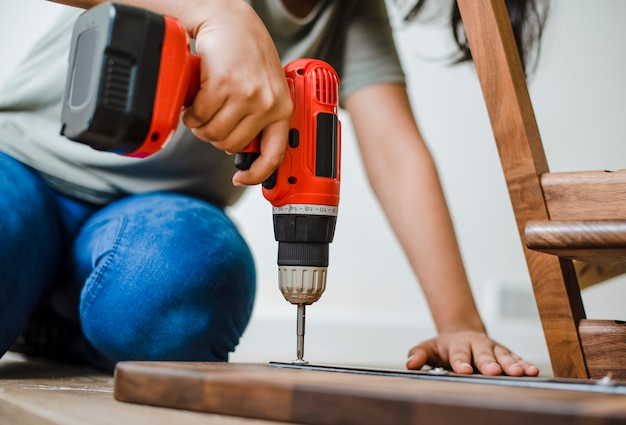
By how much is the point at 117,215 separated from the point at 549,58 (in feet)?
5.16

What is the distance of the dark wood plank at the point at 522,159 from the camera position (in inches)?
30.7

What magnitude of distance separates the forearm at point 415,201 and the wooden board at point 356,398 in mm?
438

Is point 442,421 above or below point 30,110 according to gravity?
below

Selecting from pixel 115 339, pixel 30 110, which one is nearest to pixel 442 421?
pixel 115 339

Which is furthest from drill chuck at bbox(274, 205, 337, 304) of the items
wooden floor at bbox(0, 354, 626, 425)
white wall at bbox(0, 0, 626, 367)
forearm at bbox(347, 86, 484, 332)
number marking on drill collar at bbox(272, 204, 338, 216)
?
white wall at bbox(0, 0, 626, 367)

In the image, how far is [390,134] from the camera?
3.88ft

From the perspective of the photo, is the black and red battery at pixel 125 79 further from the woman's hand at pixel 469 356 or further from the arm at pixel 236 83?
the woman's hand at pixel 469 356

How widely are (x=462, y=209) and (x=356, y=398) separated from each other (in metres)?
1.78

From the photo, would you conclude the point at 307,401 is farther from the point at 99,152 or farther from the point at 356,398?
the point at 99,152

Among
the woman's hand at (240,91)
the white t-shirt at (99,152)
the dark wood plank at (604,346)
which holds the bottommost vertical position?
the dark wood plank at (604,346)

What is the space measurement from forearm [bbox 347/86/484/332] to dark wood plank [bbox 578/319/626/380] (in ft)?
0.79

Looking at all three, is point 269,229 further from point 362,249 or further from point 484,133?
point 484,133

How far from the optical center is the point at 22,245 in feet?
2.99

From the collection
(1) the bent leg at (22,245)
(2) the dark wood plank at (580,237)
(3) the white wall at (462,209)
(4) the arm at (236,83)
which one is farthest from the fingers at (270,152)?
(3) the white wall at (462,209)
